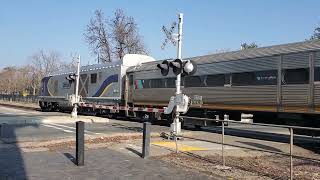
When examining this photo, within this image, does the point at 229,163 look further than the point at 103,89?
No

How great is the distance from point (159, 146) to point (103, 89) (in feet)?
64.9

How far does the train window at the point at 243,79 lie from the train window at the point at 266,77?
265mm

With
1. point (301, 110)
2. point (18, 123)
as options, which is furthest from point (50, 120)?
point (301, 110)

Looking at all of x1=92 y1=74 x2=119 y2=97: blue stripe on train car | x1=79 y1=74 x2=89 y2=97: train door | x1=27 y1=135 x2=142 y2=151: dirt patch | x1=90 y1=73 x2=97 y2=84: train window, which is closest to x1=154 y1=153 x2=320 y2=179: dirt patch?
x1=27 y1=135 x2=142 y2=151: dirt patch

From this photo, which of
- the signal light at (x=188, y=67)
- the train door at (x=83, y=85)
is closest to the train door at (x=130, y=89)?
the train door at (x=83, y=85)

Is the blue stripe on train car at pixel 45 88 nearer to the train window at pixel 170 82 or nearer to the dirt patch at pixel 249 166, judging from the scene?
the train window at pixel 170 82

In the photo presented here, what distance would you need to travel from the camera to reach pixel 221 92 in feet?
70.8

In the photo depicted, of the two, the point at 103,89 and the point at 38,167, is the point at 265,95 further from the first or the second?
the point at 103,89

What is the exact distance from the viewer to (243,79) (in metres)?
20.2

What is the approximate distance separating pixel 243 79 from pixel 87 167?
1118 cm

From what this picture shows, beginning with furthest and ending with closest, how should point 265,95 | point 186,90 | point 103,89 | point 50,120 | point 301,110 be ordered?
point 103,89, point 50,120, point 186,90, point 265,95, point 301,110

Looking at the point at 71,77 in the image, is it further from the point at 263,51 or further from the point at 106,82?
the point at 263,51

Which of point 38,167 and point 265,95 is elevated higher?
point 265,95

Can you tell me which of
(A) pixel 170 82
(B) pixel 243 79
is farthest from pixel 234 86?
(A) pixel 170 82
